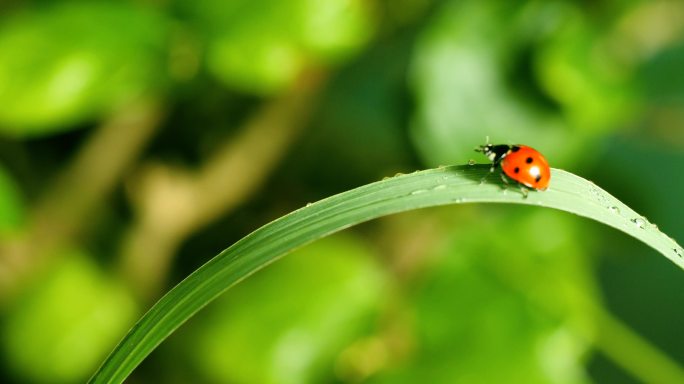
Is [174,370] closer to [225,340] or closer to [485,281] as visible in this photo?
[225,340]

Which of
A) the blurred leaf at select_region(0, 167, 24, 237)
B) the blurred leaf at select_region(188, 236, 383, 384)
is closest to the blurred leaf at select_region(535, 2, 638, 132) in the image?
the blurred leaf at select_region(188, 236, 383, 384)

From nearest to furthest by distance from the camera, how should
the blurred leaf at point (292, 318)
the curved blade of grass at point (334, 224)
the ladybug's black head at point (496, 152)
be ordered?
the curved blade of grass at point (334, 224) < the ladybug's black head at point (496, 152) < the blurred leaf at point (292, 318)

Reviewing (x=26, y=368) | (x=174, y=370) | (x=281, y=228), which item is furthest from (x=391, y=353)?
(x=281, y=228)

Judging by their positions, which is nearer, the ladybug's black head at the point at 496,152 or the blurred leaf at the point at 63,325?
the ladybug's black head at the point at 496,152

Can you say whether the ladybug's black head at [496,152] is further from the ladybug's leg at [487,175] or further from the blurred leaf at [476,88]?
the blurred leaf at [476,88]

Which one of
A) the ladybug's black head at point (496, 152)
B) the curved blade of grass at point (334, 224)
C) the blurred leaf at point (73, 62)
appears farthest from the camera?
the blurred leaf at point (73, 62)

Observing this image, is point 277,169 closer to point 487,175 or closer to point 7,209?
point 7,209

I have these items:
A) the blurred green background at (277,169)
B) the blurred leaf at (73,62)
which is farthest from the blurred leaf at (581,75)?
the blurred leaf at (73,62)

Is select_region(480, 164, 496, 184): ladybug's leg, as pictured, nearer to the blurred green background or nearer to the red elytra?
the red elytra

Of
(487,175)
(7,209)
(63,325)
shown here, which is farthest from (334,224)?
(63,325)
